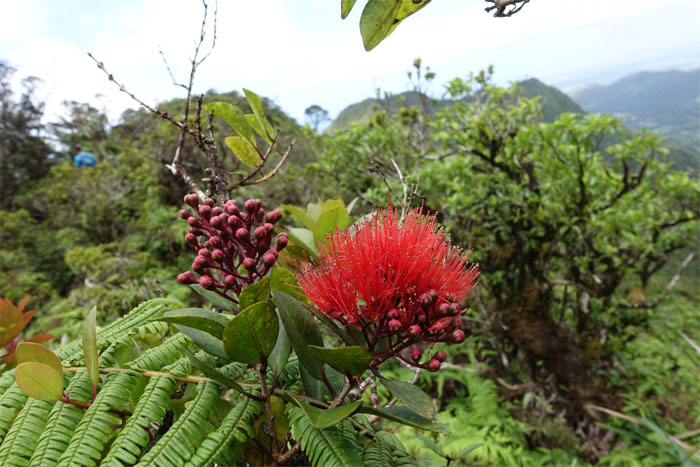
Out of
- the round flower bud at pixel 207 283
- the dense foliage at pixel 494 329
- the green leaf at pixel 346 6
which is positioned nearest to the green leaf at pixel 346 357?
the dense foliage at pixel 494 329

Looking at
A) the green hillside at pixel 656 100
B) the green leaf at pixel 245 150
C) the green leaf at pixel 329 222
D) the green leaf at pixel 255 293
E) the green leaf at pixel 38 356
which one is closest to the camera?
the green leaf at pixel 255 293

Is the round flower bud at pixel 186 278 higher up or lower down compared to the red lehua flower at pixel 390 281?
higher up

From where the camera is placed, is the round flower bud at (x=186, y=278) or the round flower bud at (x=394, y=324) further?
the round flower bud at (x=186, y=278)

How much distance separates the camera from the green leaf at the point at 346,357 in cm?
56

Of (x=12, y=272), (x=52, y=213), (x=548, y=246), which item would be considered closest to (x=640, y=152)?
(x=548, y=246)

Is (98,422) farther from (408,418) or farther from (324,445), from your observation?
(408,418)

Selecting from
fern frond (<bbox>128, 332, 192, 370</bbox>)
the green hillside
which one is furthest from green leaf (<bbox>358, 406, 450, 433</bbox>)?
the green hillside

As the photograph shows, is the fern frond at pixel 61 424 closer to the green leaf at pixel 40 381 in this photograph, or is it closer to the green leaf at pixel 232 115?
the green leaf at pixel 40 381

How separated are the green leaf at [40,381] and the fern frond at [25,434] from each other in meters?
0.04

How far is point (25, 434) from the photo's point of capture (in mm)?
642

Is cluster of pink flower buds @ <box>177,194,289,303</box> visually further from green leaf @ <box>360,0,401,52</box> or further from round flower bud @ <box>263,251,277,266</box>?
green leaf @ <box>360,0,401,52</box>

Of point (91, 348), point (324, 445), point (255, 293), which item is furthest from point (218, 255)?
point (324, 445)

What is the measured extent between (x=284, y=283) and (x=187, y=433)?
0.31m

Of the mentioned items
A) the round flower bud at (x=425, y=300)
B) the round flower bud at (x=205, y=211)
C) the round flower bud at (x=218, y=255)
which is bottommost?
the round flower bud at (x=425, y=300)
